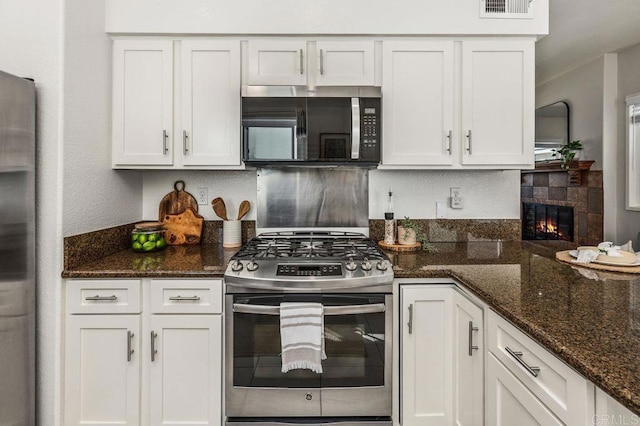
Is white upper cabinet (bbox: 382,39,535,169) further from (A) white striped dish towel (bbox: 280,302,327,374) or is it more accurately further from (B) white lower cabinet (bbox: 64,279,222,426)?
(B) white lower cabinet (bbox: 64,279,222,426)

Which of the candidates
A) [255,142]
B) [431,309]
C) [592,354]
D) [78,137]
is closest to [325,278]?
[431,309]

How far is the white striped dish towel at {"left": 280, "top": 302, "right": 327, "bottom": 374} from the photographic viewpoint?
1.62m

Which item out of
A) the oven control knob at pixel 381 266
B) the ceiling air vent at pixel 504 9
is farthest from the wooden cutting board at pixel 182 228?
the ceiling air vent at pixel 504 9

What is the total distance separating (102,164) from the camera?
6.57 feet

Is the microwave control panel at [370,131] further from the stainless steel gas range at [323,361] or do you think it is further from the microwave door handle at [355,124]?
the stainless steel gas range at [323,361]

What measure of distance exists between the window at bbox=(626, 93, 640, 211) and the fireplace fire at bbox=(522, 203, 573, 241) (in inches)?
30.9

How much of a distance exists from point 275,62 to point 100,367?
1.84m

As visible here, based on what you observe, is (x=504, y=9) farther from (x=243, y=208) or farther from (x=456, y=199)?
(x=243, y=208)

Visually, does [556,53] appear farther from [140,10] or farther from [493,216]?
[140,10]

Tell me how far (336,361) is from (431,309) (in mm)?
517

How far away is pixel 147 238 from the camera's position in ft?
6.91

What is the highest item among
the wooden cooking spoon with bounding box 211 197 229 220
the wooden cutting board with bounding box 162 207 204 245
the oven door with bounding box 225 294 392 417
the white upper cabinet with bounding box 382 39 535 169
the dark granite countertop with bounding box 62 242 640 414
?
the white upper cabinet with bounding box 382 39 535 169

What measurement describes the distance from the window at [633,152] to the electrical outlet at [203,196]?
4.01 m

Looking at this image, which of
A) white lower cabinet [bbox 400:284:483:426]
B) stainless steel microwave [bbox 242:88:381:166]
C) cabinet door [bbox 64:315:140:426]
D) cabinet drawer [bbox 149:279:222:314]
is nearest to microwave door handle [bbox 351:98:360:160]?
stainless steel microwave [bbox 242:88:381:166]
